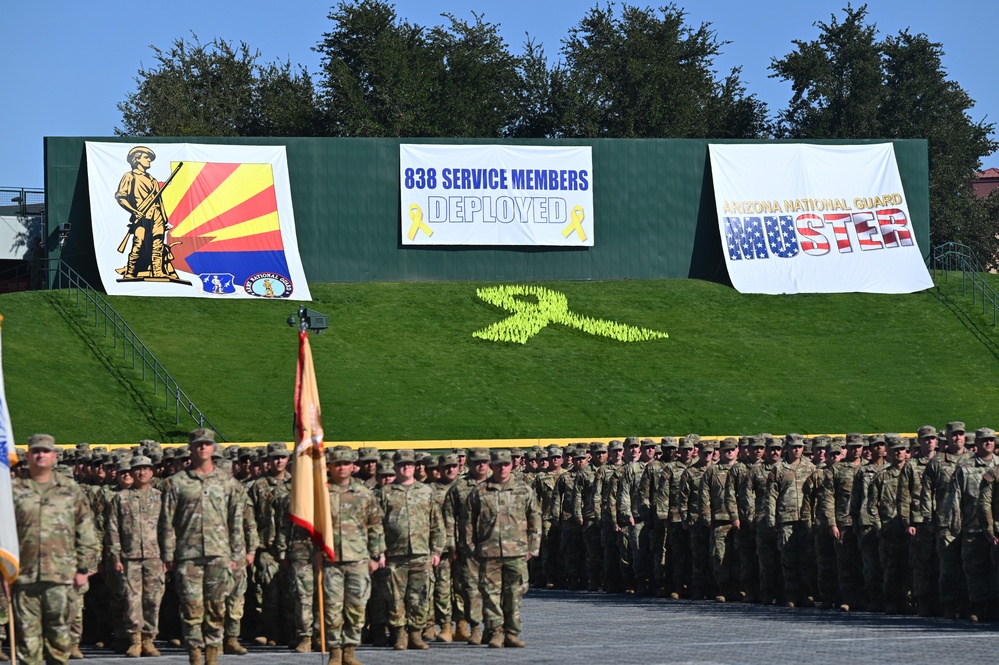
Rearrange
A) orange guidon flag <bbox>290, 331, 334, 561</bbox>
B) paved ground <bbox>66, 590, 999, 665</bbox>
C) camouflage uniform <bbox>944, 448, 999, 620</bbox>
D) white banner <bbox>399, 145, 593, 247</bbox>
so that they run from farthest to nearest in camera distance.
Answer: white banner <bbox>399, 145, 593, 247</bbox>
camouflage uniform <bbox>944, 448, 999, 620</bbox>
paved ground <bbox>66, 590, 999, 665</bbox>
orange guidon flag <bbox>290, 331, 334, 561</bbox>

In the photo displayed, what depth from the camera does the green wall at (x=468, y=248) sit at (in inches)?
1772

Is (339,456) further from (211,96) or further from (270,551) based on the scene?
(211,96)

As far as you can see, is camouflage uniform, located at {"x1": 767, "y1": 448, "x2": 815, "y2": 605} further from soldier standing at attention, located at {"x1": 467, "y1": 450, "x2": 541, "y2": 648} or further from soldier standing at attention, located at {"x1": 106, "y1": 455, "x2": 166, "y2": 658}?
soldier standing at attention, located at {"x1": 106, "y1": 455, "x2": 166, "y2": 658}

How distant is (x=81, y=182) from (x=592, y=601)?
2773 cm

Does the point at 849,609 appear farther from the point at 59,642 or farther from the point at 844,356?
the point at 844,356

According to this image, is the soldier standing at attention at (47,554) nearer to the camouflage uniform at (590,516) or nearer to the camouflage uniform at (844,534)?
the camouflage uniform at (844,534)

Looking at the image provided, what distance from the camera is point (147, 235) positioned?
4347 centimetres

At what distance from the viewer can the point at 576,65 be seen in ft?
234

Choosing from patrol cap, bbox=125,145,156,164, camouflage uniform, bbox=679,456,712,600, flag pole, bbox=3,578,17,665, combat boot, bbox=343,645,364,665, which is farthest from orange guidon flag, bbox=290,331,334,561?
patrol cap, bbox=125,145,156,164

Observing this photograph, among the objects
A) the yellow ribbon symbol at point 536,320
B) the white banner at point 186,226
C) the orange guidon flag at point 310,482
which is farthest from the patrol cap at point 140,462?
the white banner at point 186,226

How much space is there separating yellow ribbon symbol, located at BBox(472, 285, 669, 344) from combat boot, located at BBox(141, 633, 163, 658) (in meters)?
27.9

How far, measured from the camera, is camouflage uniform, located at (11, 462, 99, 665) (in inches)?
497

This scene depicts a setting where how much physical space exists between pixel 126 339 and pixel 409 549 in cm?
2571

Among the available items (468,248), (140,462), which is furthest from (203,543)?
(468,248)
